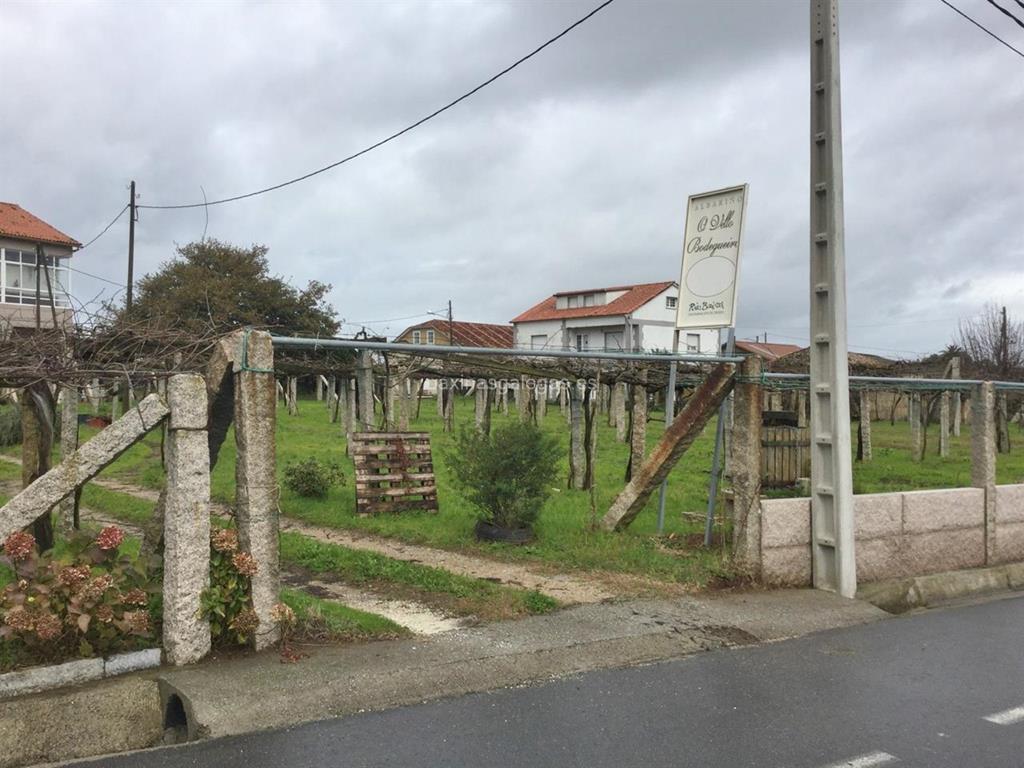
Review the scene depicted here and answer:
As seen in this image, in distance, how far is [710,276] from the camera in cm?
895

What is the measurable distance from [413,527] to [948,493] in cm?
663

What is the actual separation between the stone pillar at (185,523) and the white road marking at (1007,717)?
4.89 meters

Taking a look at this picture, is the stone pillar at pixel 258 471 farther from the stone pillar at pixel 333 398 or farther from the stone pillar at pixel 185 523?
the stone pillar at pixel 333 398

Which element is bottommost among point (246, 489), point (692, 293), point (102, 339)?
point (246, 489)

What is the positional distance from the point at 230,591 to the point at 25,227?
41249 millimetres

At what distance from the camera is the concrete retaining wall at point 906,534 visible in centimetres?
825

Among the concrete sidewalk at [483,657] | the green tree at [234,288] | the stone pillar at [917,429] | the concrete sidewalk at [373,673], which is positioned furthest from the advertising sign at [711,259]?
the green tree at [234,288]

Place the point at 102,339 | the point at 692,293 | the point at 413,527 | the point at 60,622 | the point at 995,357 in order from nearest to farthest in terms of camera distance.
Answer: the point at 60,622 < the point at 102,339 < the point at 692,293 < the point at 413,527 < the point at 995,357

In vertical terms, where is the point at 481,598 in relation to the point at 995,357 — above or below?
below

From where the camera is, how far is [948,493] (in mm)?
9375

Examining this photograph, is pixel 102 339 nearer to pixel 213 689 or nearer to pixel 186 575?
pixel 186 575

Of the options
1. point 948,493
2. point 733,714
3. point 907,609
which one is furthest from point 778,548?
point 733,714

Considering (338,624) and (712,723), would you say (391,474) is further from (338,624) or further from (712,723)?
(712,723)

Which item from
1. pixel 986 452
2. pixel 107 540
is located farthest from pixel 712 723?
pixel 986 452
